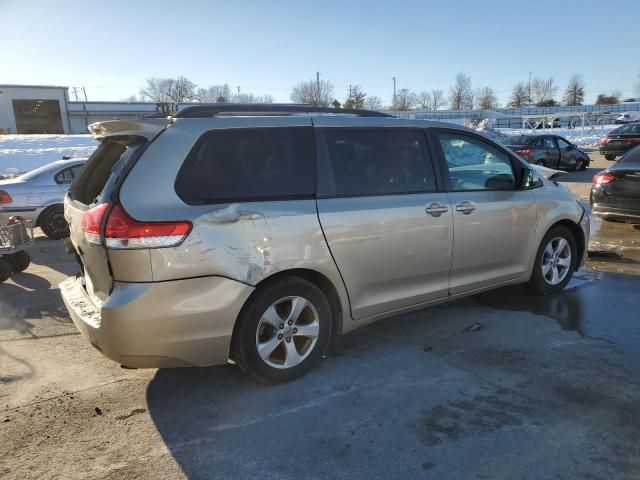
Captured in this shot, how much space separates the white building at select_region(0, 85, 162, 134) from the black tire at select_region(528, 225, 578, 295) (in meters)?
66.5

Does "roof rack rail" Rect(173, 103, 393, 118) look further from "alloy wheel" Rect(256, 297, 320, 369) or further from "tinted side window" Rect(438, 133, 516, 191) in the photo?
"alloy wheel" Rect(256, 297, 320, 369)

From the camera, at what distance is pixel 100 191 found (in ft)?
11.3

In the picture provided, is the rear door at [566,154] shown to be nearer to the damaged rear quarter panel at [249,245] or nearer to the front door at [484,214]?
the front door at [484,214]

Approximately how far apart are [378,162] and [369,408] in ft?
6.04

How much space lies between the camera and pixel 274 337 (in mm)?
3537

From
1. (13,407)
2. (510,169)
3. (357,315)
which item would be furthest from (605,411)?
(13,407)

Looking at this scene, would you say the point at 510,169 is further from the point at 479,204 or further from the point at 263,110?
the point at 263,110

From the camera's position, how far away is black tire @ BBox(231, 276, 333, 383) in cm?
339

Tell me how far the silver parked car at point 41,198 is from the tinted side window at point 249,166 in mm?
6418

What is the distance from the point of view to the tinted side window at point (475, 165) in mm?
4480

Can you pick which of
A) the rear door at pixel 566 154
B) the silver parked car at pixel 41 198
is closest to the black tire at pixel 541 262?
the silver parked car at pixel 41 198

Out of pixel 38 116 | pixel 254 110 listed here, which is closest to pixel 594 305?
pixel 254 110

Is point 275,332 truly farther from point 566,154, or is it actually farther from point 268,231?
point 566,154

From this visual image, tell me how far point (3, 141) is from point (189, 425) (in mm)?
43040
